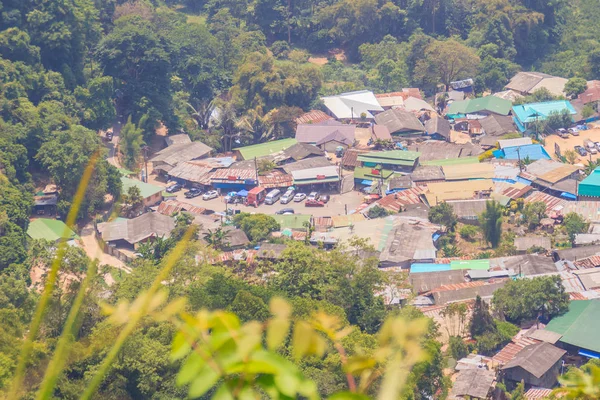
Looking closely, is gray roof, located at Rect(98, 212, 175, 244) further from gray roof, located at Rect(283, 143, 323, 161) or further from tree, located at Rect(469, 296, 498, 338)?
tree, located at Rect(469, 296, 498, 338)

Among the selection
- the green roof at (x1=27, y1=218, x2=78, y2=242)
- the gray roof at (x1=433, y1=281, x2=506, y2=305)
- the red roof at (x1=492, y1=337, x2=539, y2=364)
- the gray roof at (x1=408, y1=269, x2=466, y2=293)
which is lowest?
the green roof at (x1=27, y1=218, x2=78, y2=242)

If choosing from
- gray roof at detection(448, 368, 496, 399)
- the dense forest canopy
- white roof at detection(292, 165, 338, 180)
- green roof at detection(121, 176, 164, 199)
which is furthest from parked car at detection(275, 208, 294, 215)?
gray roof at detection(448, 368, 496, 399)

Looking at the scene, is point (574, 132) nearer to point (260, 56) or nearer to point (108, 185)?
point (260, 56)

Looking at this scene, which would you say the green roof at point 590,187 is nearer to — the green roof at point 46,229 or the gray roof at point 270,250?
the gray roof at point 270,250

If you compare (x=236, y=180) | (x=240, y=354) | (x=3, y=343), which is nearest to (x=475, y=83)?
(x=236, y=180)

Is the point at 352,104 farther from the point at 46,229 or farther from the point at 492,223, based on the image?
the point at 46,229

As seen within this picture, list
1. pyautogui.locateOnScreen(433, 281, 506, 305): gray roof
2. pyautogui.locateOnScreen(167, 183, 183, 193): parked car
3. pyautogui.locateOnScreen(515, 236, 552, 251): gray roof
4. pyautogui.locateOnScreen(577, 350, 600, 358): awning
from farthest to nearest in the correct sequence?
1. pyautogui.locateOnScreen(167, 183, 183, 193): parked car
2. pyautogui.locateOnScreen(515, 236, 552, 251): gray roof
3. pyautogui.locateOnScreen(433, 281, 506, 305): gray roof
4. pyautogui.locateOnScreen(577, 350, 600, 358): awning

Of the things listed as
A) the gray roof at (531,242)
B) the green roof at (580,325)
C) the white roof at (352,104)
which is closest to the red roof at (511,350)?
the green roof at (580,325)
